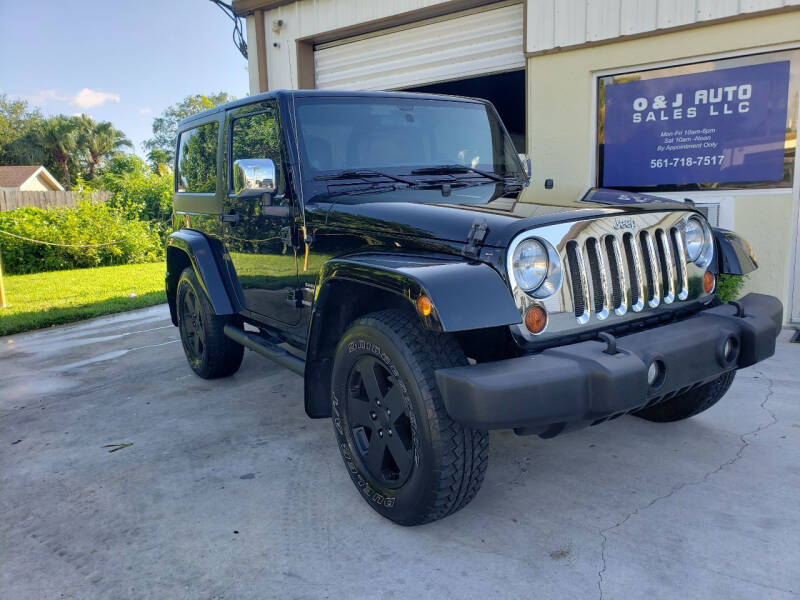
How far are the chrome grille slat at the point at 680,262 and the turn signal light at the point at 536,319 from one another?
0.84m

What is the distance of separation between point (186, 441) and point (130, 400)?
3.55 ft

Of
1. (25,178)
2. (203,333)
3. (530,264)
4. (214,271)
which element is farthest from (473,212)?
(25,178)

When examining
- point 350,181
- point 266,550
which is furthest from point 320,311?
point 266,550

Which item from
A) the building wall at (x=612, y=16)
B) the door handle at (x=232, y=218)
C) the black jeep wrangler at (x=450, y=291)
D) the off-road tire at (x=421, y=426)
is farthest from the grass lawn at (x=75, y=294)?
the off-road tire at (x=421, y=426)

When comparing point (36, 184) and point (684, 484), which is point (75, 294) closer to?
point (684, 484)

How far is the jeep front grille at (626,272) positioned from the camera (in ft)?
8.26

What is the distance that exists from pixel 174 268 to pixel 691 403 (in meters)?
3.84

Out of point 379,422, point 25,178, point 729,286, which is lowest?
point 379,422

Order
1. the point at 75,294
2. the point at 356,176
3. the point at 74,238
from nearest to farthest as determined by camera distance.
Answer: the point at 356,176 < the point at 75,294 < the point at 74,238

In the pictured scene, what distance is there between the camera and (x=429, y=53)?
26.1ft

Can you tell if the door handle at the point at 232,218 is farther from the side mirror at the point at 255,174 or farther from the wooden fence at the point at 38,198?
the wooden fence at the point at 38,198

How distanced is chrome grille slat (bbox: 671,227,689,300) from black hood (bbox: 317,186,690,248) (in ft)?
0.42

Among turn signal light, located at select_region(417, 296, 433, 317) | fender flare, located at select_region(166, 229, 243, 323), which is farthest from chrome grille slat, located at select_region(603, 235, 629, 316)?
fender flare, located at select_region(166, 229, 243, 323)

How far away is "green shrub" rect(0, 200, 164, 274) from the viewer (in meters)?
12.9
